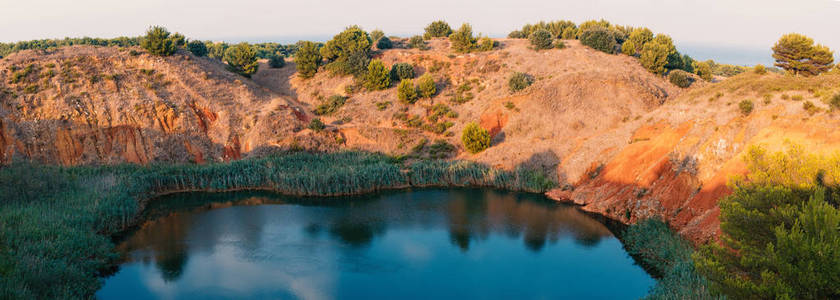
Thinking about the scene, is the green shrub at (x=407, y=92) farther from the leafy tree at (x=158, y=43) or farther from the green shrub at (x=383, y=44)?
the leafy tree at (x=158, y=43)

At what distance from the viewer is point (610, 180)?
31.4 meters

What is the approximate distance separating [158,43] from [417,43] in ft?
99.7

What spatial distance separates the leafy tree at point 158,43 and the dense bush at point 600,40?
155 feet

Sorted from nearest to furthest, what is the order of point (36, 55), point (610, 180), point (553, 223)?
1. point (553, 223)
2. point (610, 180)
3. point (36, 55)

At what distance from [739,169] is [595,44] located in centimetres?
3234

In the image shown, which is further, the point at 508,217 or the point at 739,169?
the point at 508,217

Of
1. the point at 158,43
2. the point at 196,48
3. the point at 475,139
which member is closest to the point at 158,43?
the point at 158,43

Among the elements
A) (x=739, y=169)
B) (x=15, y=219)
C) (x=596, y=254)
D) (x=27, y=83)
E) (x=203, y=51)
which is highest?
(x=203, y=51)

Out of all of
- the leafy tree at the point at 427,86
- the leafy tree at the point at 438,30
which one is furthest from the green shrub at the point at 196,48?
the leafy tree at the point at 438,30

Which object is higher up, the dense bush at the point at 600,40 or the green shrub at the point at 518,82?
the dense bush at the point at 600,40

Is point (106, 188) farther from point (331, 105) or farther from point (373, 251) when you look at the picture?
point (331, 105)

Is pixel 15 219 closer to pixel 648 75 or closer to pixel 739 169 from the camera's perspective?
pixel 739 169

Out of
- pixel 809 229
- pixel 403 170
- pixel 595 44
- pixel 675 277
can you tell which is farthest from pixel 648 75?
pixel 809 229

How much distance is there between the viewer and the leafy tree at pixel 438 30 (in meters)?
68.1
